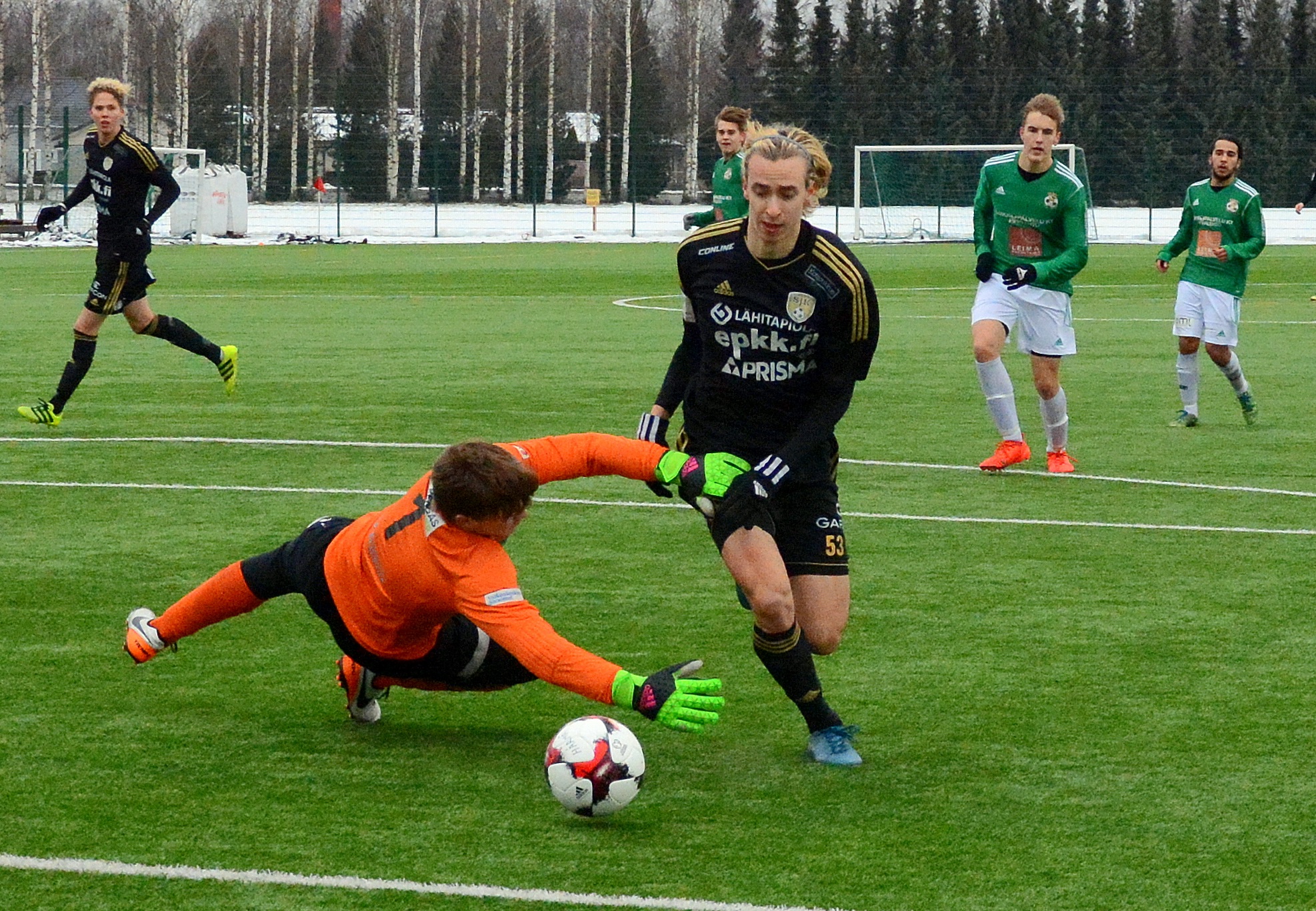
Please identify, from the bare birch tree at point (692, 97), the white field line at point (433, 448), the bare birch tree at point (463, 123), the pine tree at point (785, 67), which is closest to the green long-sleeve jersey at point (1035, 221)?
the white field line at point (433, 448)

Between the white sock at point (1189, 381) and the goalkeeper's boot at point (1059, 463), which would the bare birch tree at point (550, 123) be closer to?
the white sock at point (1189, 381)

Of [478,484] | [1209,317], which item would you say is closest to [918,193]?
[1209,317]

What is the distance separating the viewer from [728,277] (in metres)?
5.31

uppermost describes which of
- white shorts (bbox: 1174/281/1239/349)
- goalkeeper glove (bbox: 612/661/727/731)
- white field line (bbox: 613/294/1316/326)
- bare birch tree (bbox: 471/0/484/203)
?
bare birch tree (bbox: 471/0/484/203)

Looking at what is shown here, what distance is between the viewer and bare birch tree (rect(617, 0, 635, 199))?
54.2 meters

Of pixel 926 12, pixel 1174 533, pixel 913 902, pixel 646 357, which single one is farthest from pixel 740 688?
pixel 926 12

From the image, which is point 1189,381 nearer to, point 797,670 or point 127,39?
point 797,670

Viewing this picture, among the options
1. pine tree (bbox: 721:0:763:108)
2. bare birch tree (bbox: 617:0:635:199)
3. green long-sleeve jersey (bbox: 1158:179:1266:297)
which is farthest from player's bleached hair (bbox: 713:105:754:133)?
pine tree (bbox: 721:0:763:108)

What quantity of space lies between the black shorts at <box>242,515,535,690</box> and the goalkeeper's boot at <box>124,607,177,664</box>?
1.40ft

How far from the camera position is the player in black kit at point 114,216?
39.2ft

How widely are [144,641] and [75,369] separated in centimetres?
675

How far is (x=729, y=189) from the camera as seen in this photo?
1617 centimetres

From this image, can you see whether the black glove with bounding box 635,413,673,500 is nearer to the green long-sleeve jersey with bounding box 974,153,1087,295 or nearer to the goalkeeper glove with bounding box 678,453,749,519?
the goalkeeper glove with bounding box 678,453,749,519

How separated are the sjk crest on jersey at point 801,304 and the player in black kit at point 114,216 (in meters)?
7.86
